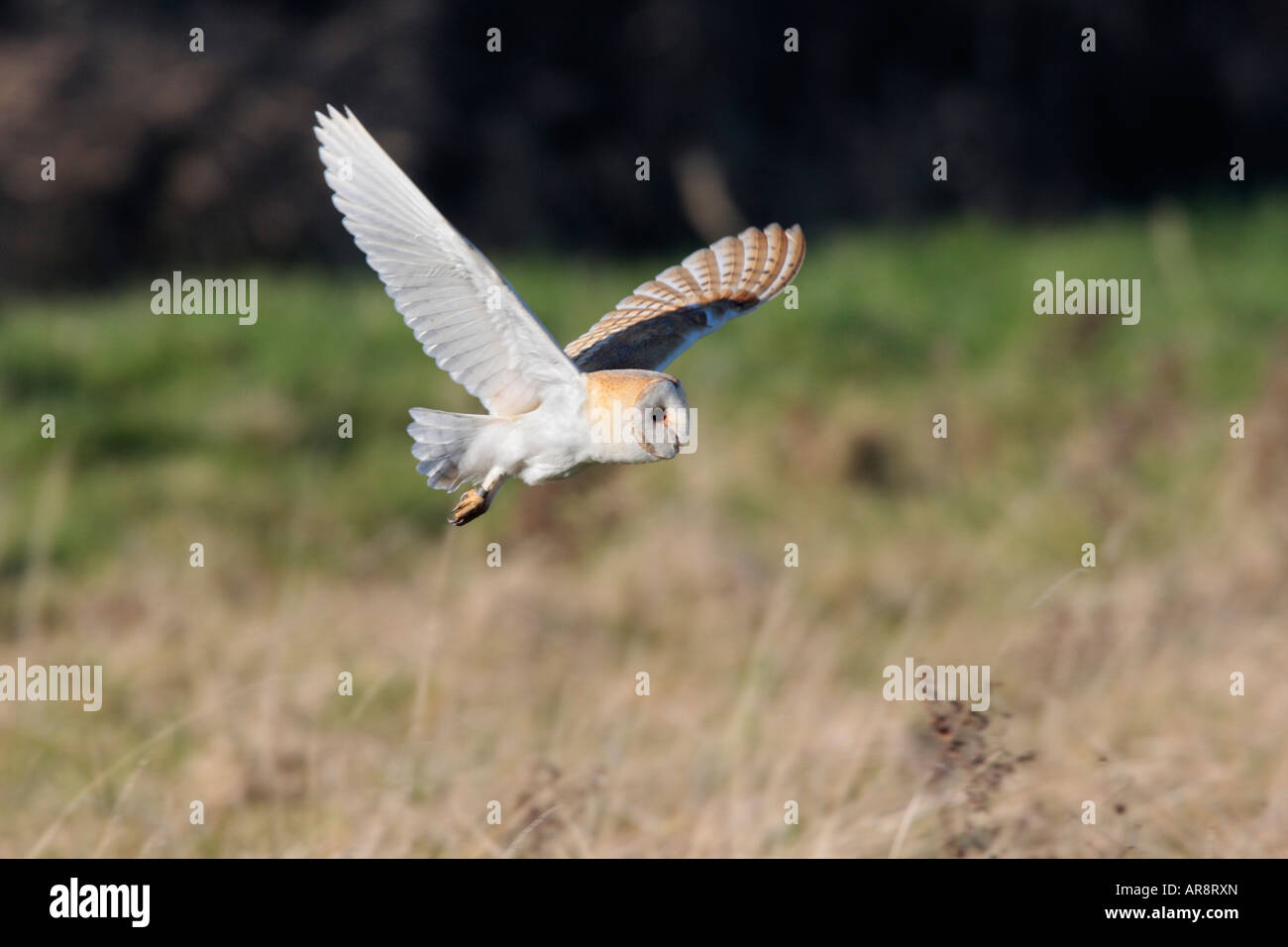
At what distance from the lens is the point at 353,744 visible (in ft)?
14.6

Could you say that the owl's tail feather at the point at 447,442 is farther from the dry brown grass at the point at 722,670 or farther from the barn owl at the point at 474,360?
the dry brown grass at the point at 722,670

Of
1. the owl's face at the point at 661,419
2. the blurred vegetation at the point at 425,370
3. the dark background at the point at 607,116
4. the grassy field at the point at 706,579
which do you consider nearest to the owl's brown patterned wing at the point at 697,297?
→ the owl's face at the point at 661,419

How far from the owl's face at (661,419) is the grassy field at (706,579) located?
1191 mm

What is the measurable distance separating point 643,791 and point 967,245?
6.50 m

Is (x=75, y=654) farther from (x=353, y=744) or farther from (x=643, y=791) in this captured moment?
(x=643, y=791)

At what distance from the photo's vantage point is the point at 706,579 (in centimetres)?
643

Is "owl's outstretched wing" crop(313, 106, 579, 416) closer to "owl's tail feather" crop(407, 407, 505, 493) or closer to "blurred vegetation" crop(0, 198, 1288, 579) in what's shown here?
"owl's tail feather" crop(407, 407, 505, 493)

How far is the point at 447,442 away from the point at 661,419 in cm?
47

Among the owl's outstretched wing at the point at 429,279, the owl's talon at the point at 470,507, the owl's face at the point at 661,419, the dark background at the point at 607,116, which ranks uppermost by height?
the dark background at the point at 607,116

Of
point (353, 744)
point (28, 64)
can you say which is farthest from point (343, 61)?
point (353, 744)

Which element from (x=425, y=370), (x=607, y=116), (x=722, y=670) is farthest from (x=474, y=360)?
(x=607, y=116)

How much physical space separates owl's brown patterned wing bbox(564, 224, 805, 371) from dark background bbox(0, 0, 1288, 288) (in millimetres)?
7377

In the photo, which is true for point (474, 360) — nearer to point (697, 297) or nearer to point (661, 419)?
point (661, 419)

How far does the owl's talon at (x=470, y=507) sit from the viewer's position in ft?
7.34
